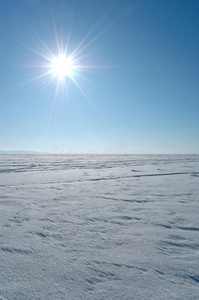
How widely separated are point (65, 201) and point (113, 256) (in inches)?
93.6

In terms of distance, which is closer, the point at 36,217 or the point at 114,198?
the point at 36,217

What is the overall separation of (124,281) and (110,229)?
1.07 meters

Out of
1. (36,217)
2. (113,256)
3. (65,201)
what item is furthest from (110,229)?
(65,201)

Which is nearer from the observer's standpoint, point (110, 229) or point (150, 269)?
point (150, 269)

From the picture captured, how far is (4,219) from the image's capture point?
313 centimetres

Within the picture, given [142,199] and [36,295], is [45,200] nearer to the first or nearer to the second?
[142,199]

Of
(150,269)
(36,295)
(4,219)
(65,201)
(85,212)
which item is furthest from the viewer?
(65,201)

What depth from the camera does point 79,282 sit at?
1.70 m

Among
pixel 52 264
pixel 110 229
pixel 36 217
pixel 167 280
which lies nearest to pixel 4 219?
pixel 36 217

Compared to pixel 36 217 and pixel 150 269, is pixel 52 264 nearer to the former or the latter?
pixel 150 269

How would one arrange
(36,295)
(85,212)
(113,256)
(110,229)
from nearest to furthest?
(36,295) < (113,256) < (110,229) < (85,212)

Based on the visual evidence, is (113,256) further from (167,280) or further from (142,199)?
(142,199)

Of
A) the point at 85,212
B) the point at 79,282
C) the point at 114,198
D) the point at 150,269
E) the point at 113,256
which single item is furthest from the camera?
the point at 114,198

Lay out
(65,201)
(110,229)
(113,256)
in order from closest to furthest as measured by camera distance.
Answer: (113,256) → (110,229) → (65,201)
